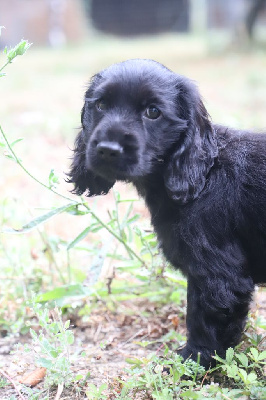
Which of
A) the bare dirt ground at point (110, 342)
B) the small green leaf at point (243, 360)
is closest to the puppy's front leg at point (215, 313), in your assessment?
the small green leaf at point (243, 360)

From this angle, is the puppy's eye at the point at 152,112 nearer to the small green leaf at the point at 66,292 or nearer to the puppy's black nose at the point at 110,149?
the puppy's black nose at the point at 110,149

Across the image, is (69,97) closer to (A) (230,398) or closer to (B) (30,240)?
(B) (30,240)

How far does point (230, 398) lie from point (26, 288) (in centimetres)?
175

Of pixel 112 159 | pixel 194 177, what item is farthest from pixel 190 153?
pixel 112 159

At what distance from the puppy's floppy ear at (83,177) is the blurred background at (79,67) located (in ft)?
0.73

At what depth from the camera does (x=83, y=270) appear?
156 inches

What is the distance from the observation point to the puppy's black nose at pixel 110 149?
2371 millimetres

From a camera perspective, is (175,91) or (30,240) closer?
(175,91)

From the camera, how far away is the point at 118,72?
2564 millimetres

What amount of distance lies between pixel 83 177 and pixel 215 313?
3.18 ft

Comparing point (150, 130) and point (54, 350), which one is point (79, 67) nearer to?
point (150, 130)

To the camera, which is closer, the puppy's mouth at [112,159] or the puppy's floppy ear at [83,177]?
the puppy's mouth at [112,159]

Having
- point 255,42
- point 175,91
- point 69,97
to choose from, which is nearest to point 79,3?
point 255,42

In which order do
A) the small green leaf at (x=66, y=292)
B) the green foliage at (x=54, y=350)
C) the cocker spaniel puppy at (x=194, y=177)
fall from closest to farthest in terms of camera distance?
the green foliage at (x=54, y=350), the cocker spaniel puppy at (x=194, y=177), the small green leaf at (x=66, y=292)
